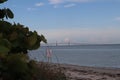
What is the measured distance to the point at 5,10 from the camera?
5766 mm

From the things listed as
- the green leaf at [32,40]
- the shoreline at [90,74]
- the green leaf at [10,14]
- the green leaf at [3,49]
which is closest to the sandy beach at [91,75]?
the shoreline at [90,74]

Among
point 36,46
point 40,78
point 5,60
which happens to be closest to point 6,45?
point 5,60

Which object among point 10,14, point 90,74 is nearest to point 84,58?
point 90,74

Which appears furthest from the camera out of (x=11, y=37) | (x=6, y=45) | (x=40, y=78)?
(x=40, y=78)

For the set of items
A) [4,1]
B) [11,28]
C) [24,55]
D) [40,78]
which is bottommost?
[40,78]

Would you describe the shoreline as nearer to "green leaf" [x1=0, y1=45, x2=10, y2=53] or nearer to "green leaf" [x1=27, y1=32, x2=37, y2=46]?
"green leaf" [x1=27, y1=32, x2=37, y2=46]

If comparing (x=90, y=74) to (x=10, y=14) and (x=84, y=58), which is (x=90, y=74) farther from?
(x=84, y=58)

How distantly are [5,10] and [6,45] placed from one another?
835mm

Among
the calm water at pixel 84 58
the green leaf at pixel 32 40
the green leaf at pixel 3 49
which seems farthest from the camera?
the calm water at pixel 84 58

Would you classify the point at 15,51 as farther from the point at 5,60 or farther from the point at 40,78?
the point at 40,78

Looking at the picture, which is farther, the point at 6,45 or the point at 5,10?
the point at 5,10

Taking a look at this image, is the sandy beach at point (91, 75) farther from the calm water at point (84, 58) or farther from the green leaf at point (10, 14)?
the green leaf at point (10, 14)

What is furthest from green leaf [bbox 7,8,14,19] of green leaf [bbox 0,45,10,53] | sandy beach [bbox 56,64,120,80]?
sandy beach [bbox 56,64,120,80]

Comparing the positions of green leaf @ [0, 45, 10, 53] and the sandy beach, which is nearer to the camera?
green leaf @ [0, 45, 10, 53]
